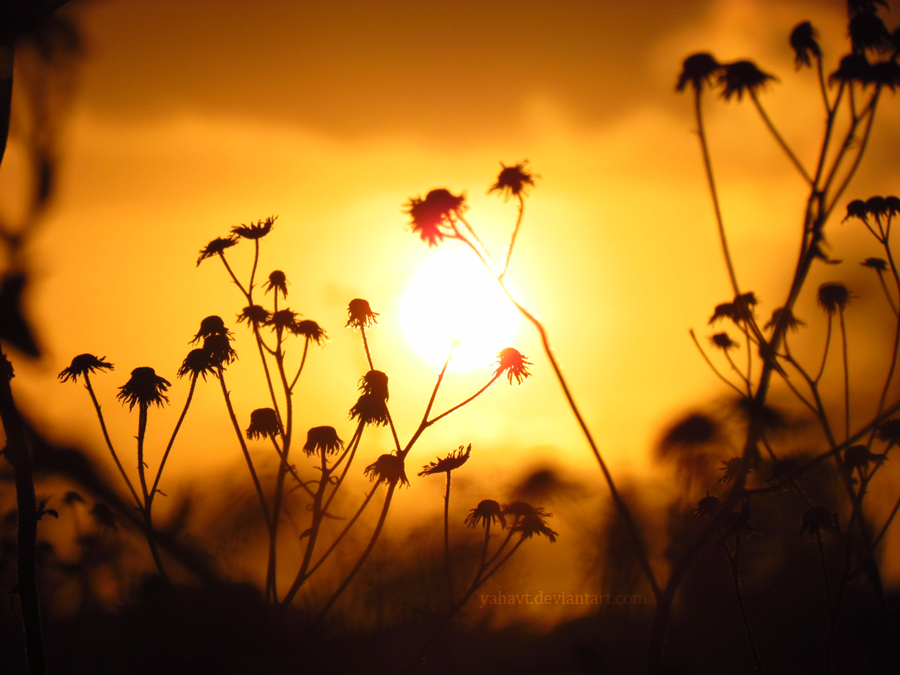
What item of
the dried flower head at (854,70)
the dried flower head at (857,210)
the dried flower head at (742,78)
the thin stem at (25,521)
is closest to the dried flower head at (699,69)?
the dried flower head at (742,78)

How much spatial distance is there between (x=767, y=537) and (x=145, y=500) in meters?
12.6

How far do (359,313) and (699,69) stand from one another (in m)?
4.54

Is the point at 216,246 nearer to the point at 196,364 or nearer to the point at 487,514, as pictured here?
the point at 196,364

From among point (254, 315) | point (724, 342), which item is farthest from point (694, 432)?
point (254, 315)

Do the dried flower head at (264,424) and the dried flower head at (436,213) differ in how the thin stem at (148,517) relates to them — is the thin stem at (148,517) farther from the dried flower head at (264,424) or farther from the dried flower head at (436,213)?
the dried flower head at (436,213)

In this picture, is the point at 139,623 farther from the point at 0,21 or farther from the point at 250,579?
the point at 0,21

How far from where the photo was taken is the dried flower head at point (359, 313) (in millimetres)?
7539

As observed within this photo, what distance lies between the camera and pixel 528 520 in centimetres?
768

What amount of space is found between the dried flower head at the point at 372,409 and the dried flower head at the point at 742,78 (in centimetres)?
440

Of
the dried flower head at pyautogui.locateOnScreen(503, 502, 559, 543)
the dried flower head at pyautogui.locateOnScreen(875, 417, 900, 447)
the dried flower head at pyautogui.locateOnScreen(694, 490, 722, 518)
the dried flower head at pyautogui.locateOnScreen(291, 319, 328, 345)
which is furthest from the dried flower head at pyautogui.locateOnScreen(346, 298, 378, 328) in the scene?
the dried flower head at pyautogui.locateOnScreen(875, 417, 900, 447)

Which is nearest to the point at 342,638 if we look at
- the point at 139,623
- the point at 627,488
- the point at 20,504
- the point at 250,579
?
the point at 250,579

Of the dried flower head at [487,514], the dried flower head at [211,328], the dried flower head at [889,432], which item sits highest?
the dried flower head at [211,328]

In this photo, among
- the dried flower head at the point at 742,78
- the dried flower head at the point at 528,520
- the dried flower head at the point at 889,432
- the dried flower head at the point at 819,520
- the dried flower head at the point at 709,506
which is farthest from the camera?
the dried flower head at the point at 528,520

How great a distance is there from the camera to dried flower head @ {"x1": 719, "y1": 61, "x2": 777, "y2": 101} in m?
4.12
